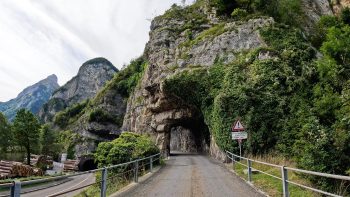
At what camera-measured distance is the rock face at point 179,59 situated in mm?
32250

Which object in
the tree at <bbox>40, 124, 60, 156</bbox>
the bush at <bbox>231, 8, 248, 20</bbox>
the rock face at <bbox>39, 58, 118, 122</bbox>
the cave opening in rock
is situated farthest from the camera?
the rock face at <bbox>39, 58, 118, 122</bbox>

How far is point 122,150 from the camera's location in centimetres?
1711

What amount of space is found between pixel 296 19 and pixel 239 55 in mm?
13043

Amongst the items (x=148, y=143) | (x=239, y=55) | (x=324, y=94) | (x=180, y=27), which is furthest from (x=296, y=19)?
(x=148, y=143)

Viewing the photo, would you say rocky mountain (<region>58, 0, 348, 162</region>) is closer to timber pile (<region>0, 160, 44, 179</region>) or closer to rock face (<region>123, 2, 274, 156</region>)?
rock face (<region>123, 2, 274, 156</region>)

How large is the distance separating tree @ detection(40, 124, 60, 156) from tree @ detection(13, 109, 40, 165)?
8.26 metres

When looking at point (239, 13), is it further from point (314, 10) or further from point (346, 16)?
point (314, 10)

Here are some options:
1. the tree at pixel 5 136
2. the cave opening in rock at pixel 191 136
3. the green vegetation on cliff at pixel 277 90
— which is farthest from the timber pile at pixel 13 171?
the tree at pixel 5 136

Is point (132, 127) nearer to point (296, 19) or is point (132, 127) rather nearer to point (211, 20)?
point (211, 20)

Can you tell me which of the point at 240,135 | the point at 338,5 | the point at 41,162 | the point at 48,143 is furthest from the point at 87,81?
the point at 240,135

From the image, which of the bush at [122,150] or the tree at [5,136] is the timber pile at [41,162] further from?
the bush at [122,150]

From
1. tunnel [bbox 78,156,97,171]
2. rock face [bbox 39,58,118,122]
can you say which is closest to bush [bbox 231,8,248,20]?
tunnel [bbox 78,156,97,171]

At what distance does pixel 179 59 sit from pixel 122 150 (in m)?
20.5

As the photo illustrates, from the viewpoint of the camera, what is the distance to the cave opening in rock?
40456 mm
